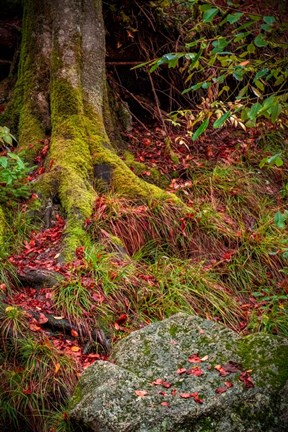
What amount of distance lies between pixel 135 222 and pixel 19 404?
210 cm

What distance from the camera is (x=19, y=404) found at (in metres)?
3.52

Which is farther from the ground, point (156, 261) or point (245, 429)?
point (156, 261)

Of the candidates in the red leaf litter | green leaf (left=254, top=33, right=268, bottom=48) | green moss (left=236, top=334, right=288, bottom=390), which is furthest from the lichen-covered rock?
green leaf (left=254, top=33, right=268, bottom=48)

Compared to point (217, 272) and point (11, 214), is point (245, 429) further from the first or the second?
point (11, 214)

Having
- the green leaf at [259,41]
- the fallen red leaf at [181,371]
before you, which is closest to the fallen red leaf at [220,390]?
the fallen red leaf at [181,371]

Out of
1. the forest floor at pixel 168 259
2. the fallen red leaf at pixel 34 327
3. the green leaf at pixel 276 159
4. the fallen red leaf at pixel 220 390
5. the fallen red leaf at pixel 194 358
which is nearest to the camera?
the green leaf at pixel 276 159

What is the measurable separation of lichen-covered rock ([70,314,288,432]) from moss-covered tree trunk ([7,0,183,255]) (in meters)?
1.79

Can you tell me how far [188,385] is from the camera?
310cm

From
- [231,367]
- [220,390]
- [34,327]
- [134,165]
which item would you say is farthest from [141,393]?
[134,165]

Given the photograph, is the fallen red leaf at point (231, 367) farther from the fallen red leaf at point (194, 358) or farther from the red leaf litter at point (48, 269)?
the red leaf litter at point (48, 269)

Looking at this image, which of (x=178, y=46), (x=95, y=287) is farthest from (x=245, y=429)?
(x=178, y=46)

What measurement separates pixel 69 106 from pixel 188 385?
359 centimetres

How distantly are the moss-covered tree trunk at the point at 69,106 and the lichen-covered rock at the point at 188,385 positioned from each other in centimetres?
179

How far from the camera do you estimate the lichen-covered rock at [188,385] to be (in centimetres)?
290
